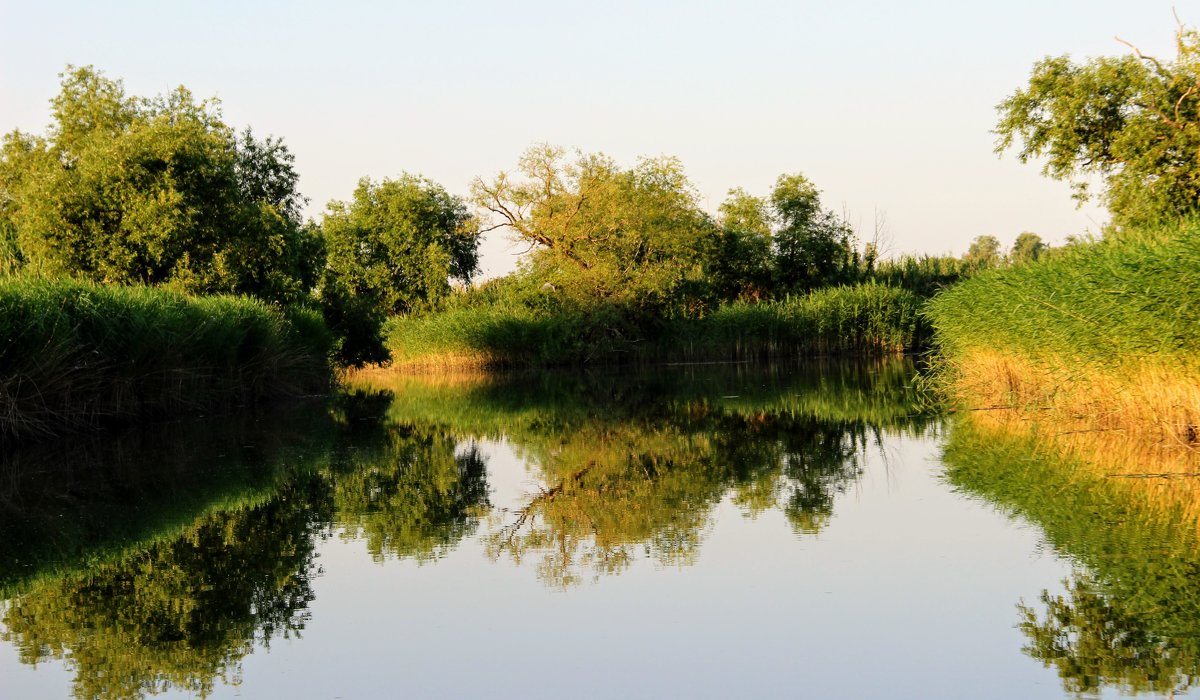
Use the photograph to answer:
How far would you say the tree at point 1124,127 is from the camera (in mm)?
27031

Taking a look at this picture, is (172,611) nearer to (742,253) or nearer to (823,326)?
(823,326)

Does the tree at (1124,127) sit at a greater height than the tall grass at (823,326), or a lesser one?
greater

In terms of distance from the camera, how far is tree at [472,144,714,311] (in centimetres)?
5078

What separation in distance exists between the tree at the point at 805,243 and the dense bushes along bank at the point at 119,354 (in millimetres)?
40164

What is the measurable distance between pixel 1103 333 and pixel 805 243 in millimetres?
50031

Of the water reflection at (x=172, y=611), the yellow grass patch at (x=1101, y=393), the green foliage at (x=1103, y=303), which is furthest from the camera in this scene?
the yellow grass patch at (x=1101, y=393)

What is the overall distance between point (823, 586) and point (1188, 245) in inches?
289

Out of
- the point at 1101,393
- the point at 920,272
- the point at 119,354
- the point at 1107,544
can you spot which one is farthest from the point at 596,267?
the point at 1107,544

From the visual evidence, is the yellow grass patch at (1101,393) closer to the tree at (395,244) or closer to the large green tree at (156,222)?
the large green tree at (156,222)

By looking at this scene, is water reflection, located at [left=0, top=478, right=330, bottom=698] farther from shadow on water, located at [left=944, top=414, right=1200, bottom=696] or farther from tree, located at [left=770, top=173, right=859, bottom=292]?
tree, located at [left=770, top=173, right=859, bottom=292]

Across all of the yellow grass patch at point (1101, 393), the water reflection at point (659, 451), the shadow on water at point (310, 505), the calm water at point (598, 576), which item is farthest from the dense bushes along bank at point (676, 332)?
the calm water at point (598, 576)

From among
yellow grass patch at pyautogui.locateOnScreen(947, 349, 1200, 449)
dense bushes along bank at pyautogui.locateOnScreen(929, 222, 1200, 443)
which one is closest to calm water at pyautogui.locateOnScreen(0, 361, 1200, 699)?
yellow grass patch at pyautogui.locateOnScreen(947, 349, 1200, 449)

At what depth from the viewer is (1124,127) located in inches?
1138

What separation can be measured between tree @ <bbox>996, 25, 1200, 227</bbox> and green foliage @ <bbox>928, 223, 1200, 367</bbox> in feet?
31.0
